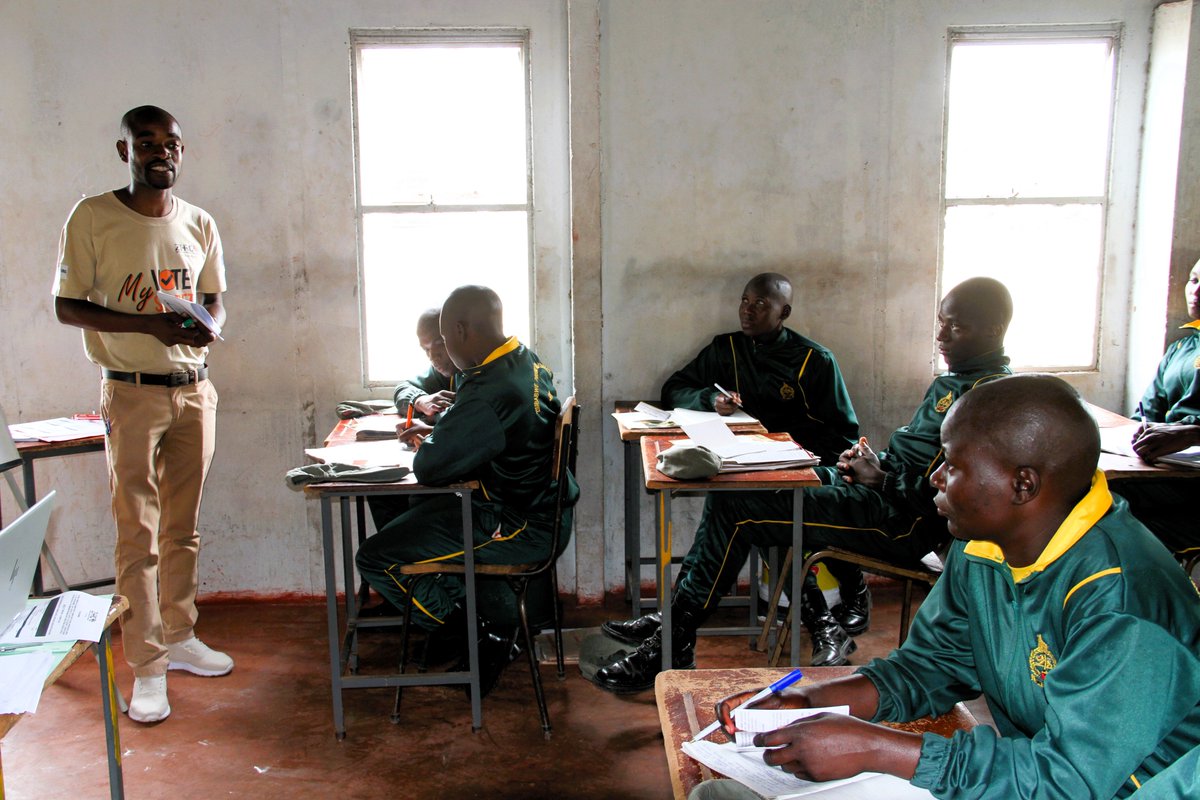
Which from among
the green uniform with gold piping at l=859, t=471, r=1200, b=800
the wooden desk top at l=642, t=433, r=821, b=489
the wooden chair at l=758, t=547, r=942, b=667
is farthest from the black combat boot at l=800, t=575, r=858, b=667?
the green uniform with gold piping at l=859, t=471, r=1200, b=800

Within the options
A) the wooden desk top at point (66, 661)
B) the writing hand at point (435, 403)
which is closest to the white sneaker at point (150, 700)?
the writing hand at point (435, 403)

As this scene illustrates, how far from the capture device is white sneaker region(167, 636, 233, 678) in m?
3.44

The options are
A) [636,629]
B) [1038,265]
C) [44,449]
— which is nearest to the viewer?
[44,449]

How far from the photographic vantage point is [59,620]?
1.72m

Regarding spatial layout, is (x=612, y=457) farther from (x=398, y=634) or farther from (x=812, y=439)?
(x=398, y=634)

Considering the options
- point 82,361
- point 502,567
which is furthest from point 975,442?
point 82,361

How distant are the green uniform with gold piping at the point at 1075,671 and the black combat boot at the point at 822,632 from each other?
195 cm

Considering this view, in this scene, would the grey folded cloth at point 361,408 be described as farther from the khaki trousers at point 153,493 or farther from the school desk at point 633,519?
the school desk at point 633,519

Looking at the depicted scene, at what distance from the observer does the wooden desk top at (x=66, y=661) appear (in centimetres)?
140

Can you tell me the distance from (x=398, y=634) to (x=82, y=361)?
5.92 ft

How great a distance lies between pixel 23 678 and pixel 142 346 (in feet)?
6.21

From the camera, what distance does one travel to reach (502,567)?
3.01 m

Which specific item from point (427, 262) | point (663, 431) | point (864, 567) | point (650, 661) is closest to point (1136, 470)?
point (864, 567)

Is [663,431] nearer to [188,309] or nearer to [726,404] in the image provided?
[726,404]
